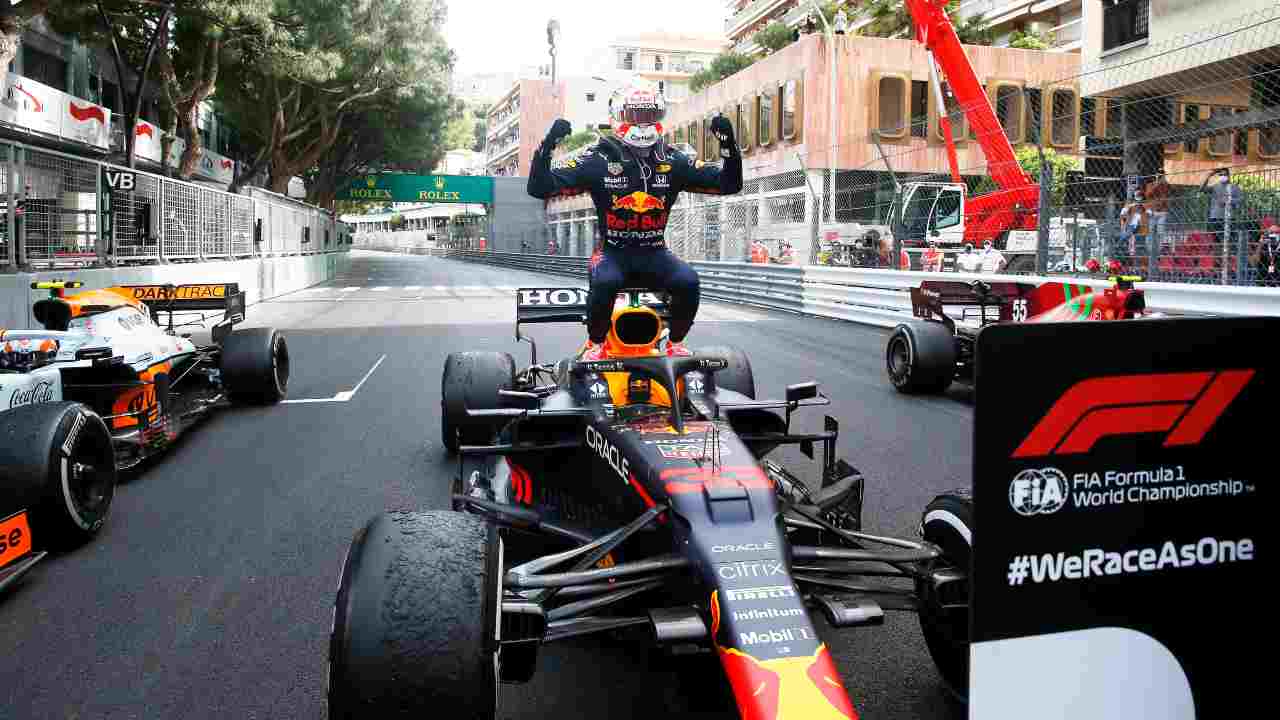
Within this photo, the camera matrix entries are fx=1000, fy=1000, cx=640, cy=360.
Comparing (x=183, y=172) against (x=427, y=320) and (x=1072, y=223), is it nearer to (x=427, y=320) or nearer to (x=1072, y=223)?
(x=427, y=320)

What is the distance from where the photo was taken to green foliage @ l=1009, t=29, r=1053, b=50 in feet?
136

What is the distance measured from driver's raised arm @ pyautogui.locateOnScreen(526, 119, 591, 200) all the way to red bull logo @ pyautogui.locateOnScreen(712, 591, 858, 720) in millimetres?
4292

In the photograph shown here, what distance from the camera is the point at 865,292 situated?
1638cm

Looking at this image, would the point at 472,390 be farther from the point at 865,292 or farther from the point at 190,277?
the point at 190,277

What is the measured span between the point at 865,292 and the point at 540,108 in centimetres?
7374

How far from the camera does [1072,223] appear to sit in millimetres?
11742

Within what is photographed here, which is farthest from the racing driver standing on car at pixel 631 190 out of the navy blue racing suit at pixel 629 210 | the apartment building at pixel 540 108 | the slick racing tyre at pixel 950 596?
the apartment building at pixel 540 108

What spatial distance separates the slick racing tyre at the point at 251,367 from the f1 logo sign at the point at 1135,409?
7335 millimetres

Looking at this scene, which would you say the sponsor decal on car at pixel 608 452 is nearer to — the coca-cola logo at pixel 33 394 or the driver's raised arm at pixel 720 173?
the driver's raised arm at pixel 720 173

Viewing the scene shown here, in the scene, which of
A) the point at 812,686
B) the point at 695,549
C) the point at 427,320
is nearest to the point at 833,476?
the point at 695,549

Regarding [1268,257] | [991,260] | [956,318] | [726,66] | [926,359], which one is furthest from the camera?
[726,66]

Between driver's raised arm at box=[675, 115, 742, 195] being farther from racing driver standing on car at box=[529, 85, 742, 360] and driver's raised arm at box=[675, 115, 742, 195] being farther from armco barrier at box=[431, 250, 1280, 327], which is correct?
armco barrier at box=[431, 250, 1280, 327]

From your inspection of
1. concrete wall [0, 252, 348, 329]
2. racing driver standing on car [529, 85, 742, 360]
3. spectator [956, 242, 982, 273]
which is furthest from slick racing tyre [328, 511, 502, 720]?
spectator [956, 242, 982, 273]

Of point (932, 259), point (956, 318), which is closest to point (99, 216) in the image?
point (956, 318)
